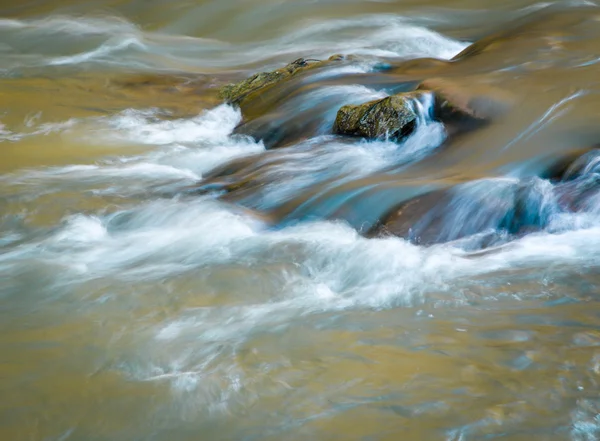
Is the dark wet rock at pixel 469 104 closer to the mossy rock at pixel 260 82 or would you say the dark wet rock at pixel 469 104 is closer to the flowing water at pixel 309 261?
the flowing water at pixel 309 261

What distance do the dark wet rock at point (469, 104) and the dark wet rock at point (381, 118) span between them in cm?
29

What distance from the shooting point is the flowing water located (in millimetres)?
3482

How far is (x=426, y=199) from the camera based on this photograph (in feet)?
19.6

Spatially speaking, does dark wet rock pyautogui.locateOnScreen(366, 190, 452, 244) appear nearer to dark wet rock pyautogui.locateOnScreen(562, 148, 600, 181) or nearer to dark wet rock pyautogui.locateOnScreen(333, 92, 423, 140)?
dark wet rock pyautogui.locateOnScreen(562, 148, 600, 181)

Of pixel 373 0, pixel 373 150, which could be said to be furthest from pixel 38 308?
pixel 373 0

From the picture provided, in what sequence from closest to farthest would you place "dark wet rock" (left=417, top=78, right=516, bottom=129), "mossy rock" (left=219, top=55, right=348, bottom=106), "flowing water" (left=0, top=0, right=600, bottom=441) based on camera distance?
"flowing water" (left=0, top=0, right=600, bottom=441), "dark wet rock" (left=417, top=78, right=516, bottom=129), "mossy rock" (left=219, top=55, right=348, bottom=106)

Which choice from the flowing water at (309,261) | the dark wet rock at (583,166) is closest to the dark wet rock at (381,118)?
the flowing water at (309,261)

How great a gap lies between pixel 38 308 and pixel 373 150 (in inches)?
155

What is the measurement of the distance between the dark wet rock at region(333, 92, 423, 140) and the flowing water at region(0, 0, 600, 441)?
0.14 m

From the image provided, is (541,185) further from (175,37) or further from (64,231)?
(175,37)

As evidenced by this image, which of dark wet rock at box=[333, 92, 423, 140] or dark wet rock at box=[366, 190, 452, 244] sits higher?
dark wet rock at box=[333, 92, 423, 140]

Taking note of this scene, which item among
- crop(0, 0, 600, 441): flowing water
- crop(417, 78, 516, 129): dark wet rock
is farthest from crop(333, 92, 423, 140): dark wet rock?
crop(417, 78, 516, 129): dark wet rock

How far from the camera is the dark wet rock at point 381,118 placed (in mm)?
7488

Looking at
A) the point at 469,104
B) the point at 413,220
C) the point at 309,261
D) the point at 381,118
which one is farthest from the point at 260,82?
the point at 309,261
